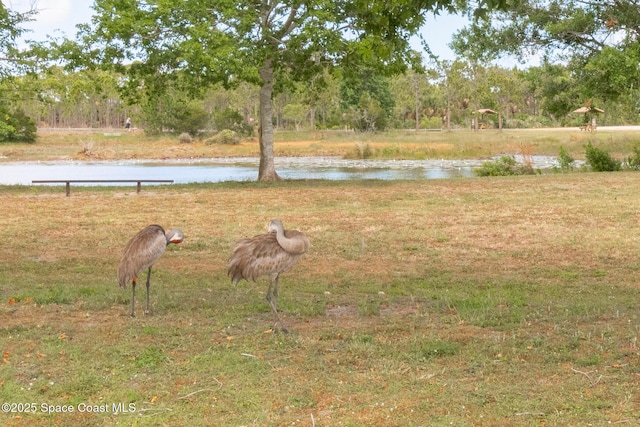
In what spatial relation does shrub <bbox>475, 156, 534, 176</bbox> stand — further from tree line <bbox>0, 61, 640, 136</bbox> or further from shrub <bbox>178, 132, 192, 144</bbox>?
shrub <bbox>178, 132, 192, 144</bbox>

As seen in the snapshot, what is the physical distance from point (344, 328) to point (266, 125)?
20142mm

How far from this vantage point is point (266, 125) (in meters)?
27.4

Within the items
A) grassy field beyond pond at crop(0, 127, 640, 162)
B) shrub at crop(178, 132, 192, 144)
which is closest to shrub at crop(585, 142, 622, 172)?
grassy field beyond pond at crop(0, 127, 640, 162)

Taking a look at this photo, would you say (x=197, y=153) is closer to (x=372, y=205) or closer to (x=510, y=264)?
(x=372, y=205)

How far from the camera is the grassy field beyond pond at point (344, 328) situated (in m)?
5.67

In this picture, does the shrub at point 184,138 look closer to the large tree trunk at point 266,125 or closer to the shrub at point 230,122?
the shrub at point 230,122

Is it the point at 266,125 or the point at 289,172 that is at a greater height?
the point at 266,125

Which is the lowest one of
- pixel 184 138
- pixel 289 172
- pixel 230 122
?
pixel 289 172

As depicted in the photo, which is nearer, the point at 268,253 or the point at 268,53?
the point at 268,253

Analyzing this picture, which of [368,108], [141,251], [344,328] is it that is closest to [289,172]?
[141,251]

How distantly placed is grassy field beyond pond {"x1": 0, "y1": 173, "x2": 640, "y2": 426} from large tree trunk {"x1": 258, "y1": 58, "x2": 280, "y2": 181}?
11.0 metres

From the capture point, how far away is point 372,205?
1945 cm

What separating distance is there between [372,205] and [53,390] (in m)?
14.0

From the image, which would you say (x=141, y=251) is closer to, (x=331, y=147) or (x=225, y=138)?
(x=331, y=147)
